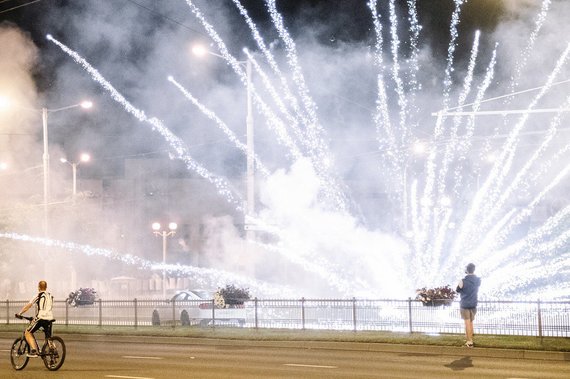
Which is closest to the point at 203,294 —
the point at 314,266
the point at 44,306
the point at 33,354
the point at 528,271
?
the point at 314,266

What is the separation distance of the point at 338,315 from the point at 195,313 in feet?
17.5

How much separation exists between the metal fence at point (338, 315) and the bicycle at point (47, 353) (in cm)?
881

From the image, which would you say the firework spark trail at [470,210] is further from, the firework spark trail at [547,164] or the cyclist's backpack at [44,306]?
the cyclist's backpack at [44,306]

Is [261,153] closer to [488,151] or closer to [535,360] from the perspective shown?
[488,151]

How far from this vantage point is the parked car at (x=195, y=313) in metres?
25.2

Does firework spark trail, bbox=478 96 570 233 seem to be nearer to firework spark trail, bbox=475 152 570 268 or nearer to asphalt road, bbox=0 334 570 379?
firework spark trail, bbox=475 152 570 268

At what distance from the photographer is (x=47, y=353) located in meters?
15.0

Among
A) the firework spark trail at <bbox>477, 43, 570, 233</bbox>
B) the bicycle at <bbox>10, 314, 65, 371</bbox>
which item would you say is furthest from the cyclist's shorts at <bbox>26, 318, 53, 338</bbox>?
the firework spark trail at <bbox>477, 43, 570, 233</bbox>

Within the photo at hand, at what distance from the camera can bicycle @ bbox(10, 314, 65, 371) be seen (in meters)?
15.0

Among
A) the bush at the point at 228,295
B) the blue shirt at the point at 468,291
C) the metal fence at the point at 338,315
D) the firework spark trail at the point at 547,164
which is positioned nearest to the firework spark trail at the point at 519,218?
the firework spark trail at the point at 547,164

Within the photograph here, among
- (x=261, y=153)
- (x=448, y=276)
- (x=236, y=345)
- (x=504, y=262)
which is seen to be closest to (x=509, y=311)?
(x=236, y=345)

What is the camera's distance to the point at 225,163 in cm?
6412

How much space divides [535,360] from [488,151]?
1439 inches

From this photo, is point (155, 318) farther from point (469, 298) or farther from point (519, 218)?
point (519, 218)
